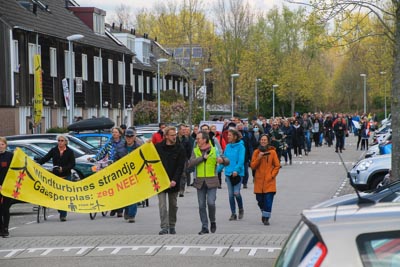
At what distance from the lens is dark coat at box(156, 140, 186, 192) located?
15047 mm

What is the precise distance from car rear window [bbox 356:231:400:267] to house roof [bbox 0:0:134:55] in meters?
39.3

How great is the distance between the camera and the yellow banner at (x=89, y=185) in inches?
639

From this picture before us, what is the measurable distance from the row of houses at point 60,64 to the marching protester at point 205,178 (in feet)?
76.2

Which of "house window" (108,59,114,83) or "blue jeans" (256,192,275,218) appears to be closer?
"blue jeans" (256,192,275,218)

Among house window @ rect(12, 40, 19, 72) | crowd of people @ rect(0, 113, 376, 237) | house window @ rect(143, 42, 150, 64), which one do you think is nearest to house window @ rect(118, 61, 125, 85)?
house window @ rect(143, 42, 150, 64)

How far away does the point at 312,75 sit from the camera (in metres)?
95.1

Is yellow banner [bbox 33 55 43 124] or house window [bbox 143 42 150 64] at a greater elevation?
house window [bbox 143 42 150 64]

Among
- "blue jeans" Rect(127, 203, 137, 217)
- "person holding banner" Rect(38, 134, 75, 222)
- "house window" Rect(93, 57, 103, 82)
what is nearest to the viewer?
"blue jeans" Rect(127, 203, 137, 217)

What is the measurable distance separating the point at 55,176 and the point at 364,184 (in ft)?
24.4

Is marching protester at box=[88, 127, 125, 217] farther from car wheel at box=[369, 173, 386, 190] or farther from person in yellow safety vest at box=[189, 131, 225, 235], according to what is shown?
car wheel at box=[369, 173, 386, 190]

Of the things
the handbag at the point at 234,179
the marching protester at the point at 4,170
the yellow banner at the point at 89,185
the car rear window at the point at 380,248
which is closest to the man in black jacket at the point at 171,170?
the yellow banner at the point at 89,185

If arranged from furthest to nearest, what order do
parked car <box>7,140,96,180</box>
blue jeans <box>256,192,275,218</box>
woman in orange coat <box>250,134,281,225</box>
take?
parked car <box>7,140,96,180</box> → woman in orange coat <box>250,134,281,225</box> → blue jeans <box>256,192,275,218</box>

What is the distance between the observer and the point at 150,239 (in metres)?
13.6

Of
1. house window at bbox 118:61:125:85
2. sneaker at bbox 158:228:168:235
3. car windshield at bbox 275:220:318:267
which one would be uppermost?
house window at bbox 118:61:125:85
